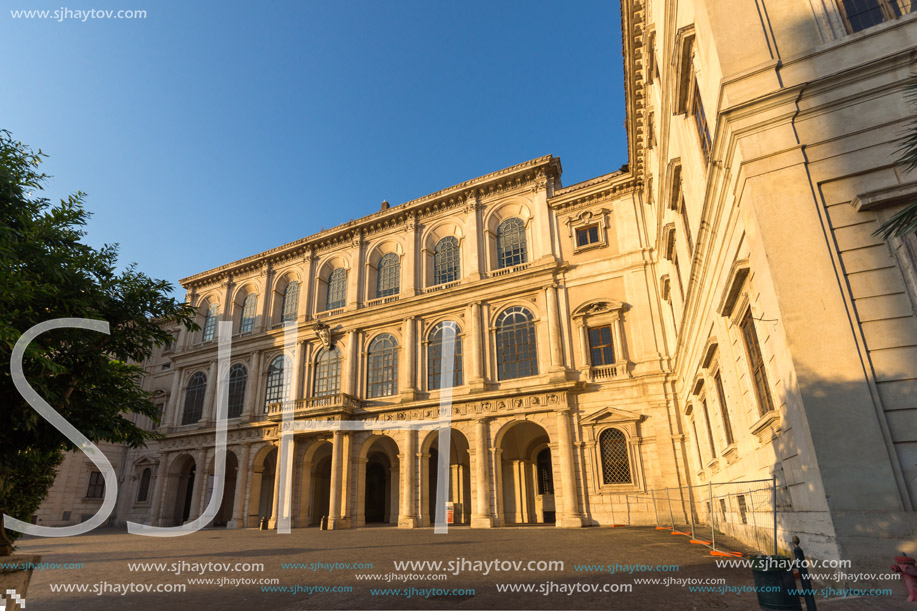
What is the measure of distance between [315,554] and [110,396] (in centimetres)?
696

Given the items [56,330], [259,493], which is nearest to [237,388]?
[259,493]

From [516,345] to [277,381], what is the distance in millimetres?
14976

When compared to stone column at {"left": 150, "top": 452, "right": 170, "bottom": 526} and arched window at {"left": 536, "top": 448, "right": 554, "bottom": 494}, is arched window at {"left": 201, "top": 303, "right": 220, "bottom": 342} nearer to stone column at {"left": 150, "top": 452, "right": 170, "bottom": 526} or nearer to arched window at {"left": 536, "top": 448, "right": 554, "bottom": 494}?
stone column at {"left": 150, "top": 452, "right": 170, "bottom": 526}

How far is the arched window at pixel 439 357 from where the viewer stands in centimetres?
2383

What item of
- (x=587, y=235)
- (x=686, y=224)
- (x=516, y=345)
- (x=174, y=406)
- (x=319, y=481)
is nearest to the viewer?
(x=686, y=224)

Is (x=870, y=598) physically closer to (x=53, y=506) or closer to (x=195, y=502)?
(x=195, y=502)

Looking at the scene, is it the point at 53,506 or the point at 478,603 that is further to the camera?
the point at 53,506

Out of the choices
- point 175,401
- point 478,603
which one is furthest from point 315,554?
point 175,401

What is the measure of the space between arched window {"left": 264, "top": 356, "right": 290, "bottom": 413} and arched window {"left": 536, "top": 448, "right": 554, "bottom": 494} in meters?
14.7

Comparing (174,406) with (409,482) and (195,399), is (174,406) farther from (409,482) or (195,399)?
(409,482)

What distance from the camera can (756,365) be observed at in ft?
28.0

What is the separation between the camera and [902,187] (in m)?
6.49

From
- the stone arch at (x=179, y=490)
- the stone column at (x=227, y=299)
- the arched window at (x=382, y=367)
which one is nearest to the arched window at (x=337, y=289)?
the arched window at (x=382, y=367)

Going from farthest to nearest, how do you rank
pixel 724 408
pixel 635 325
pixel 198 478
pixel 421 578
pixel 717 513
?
pixel 198 478, pixel 635 325, pixel 717 513, pixel 724 408, pixel 421 578
